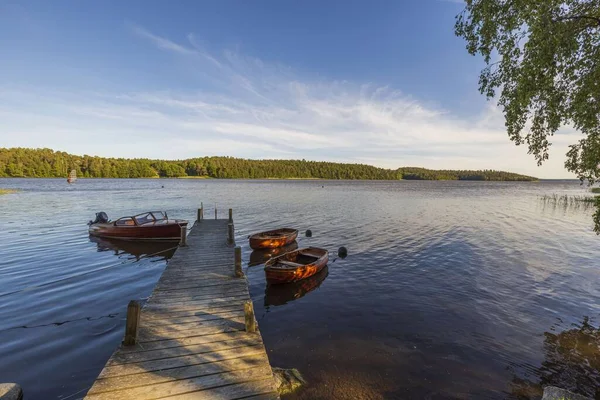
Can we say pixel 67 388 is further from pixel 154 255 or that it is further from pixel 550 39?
pixel 550 39

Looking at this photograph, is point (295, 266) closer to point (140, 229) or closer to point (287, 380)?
point (287, 380)

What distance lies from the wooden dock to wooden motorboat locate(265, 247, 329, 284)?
349 cm

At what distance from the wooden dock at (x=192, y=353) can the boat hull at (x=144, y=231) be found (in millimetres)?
12977

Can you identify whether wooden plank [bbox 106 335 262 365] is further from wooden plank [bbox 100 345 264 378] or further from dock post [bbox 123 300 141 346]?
dock post [bbox 123 300 141 346]

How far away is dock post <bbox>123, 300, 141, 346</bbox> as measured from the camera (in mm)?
7188

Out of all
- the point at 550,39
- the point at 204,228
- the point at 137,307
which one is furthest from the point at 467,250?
the point at 137,307

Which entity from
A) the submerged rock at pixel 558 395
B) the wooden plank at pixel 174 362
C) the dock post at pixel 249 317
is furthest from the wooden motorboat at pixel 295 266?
the submerged rock at pixel 558 395

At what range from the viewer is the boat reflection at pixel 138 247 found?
2103cm

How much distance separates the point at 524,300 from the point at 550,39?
38.4 ft

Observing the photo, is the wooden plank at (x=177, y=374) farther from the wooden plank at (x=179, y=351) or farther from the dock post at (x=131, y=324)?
the dock post at (x=131, y=324)

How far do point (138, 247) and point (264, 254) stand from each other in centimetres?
1021

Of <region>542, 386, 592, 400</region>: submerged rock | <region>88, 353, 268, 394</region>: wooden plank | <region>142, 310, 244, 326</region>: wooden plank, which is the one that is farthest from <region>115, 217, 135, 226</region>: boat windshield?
<region>542, 386, 592, 400</region>: submerged rock

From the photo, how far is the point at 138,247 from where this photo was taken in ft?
75.7

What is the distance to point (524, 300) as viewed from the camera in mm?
14188
